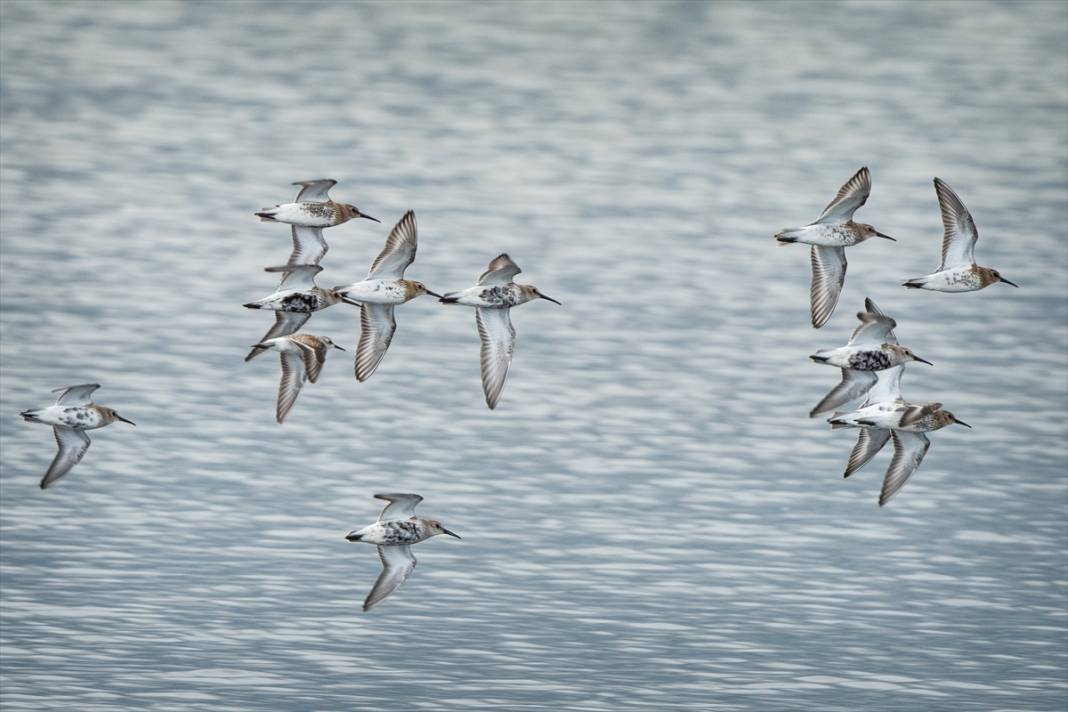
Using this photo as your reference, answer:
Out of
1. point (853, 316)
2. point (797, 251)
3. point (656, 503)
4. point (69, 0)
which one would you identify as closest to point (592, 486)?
point (656, 503)

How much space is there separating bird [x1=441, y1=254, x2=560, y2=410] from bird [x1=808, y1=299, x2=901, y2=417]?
12.6 ft

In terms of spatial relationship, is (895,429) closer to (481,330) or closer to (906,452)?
(906,452)

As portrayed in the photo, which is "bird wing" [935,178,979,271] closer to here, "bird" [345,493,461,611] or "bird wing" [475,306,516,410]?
"bird wing" [475,306,516,410]

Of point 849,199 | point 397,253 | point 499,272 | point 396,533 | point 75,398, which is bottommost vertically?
point 396,533

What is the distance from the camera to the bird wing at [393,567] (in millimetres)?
30989

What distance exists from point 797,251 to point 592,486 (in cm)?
2025

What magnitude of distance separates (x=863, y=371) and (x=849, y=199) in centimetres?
235

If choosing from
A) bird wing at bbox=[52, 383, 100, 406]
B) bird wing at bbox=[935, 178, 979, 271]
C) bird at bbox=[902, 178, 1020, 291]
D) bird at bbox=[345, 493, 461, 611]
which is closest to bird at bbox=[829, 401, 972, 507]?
bird at bbox=[902, 178, 1020, 291]

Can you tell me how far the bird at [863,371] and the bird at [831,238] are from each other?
51cm

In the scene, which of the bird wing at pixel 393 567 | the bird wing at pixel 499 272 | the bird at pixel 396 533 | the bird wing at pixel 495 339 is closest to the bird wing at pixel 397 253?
the bird wing at pixel 499 272

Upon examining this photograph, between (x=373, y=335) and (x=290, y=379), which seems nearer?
(x=373, y=335)

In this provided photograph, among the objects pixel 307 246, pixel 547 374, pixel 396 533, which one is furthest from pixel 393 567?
pixel 547 374

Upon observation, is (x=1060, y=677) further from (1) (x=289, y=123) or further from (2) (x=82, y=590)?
(1) (x=289, y=123)

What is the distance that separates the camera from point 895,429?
105 ft
